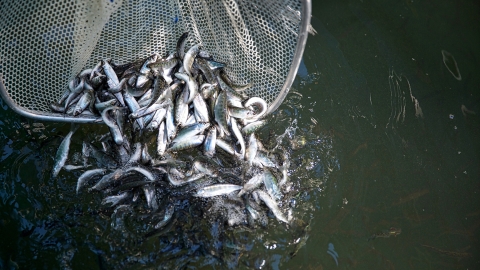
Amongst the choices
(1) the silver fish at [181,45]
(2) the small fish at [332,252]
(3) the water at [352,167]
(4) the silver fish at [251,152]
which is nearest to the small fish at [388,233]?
(3) the water at [352,167]

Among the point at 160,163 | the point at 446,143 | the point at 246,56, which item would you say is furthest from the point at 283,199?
the point at 446,143

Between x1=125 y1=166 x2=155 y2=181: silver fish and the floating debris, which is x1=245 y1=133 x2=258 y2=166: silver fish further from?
the floating debris

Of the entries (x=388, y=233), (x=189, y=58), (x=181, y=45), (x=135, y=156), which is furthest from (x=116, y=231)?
(x=388, y=233)

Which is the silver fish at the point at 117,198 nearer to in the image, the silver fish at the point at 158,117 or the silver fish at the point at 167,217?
the silver fish at the point at 167,217

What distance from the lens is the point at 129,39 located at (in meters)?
3.78

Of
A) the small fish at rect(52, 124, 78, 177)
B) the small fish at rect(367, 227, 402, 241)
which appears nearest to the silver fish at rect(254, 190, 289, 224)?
the small fish at rect(367, 227, 402, 241)

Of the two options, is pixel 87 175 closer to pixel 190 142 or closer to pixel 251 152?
pixel 190 142

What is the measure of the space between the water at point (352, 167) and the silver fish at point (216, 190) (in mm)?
294

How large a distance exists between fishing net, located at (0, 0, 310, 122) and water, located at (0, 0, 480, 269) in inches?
17.9

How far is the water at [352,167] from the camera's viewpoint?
11.1 ft

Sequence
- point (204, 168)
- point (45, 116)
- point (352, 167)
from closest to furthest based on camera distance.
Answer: point (204, 168), point (45, 116), point (352, 167)

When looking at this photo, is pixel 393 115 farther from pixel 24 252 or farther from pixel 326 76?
pixel 24 252

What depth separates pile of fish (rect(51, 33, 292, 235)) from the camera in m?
3.37

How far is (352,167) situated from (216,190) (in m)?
1.47
